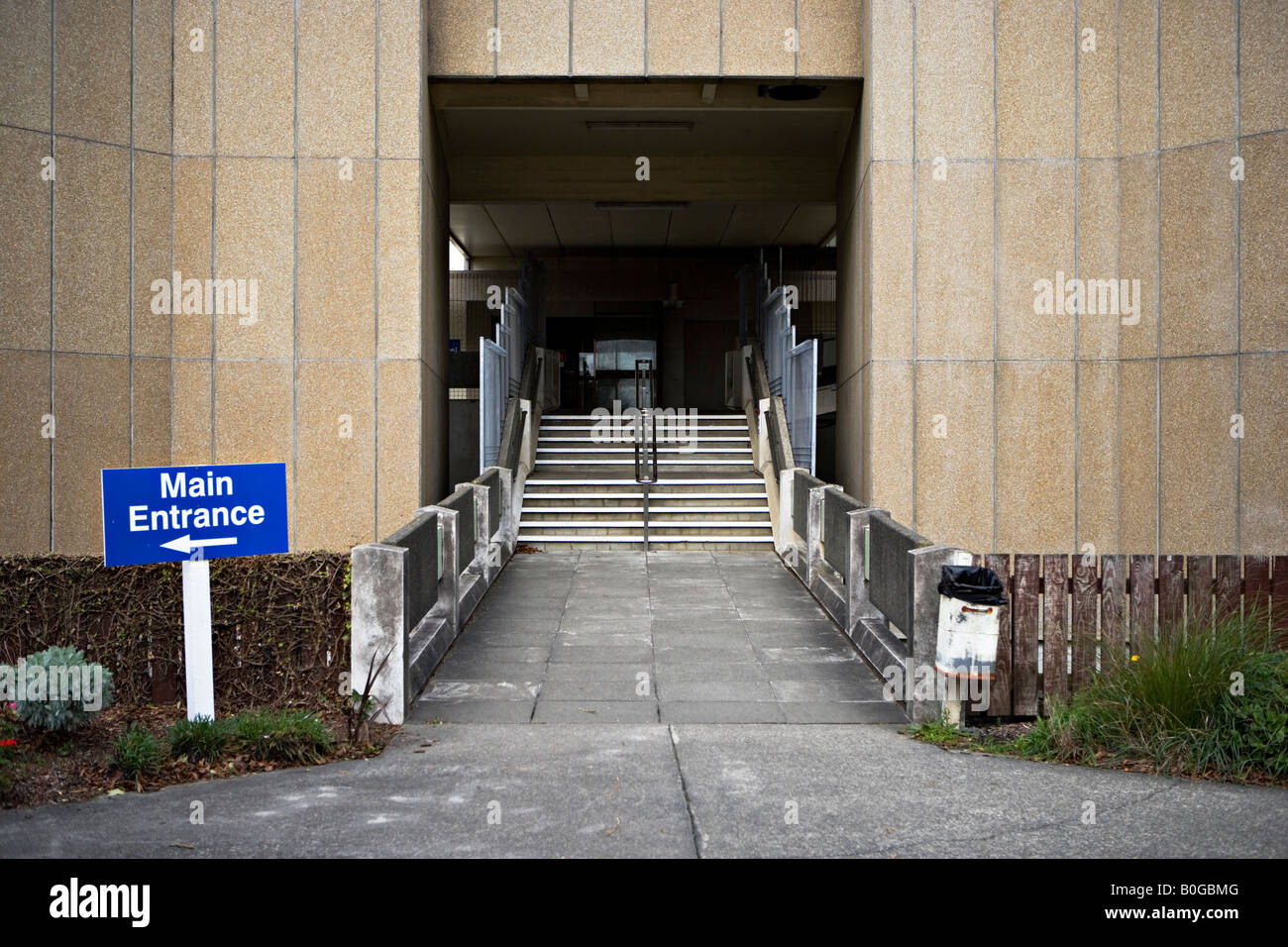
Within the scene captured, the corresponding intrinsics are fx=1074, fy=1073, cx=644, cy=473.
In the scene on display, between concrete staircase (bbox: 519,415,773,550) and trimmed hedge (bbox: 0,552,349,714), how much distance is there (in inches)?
293

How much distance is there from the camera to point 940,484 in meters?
13.4

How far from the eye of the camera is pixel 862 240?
46.8ft

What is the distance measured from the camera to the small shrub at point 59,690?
6582 millimetres

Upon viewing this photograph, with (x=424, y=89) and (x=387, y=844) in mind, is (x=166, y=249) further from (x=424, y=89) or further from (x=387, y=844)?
(x=387, y=844)

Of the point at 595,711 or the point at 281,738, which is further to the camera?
the point at 595,711

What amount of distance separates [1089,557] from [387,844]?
5368 mm

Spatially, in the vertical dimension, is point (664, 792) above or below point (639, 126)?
below

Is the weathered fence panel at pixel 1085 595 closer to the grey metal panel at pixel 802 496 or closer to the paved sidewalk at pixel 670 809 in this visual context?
the paved sidewalk at pixel 670 809

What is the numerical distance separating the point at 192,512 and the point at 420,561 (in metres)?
2.20

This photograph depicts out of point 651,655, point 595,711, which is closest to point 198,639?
point 595,711

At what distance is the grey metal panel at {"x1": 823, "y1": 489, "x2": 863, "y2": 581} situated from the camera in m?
10.5

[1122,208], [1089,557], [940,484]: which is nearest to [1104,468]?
[940,484]

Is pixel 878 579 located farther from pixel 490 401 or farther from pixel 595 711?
pixel 490 401

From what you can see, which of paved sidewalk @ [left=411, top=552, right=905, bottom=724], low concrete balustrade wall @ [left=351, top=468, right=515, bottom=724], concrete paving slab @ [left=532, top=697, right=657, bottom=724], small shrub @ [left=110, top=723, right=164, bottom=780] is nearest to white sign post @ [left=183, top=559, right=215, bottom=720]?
small shrub @ [left=110, top=723, right=164, bottom=780]
